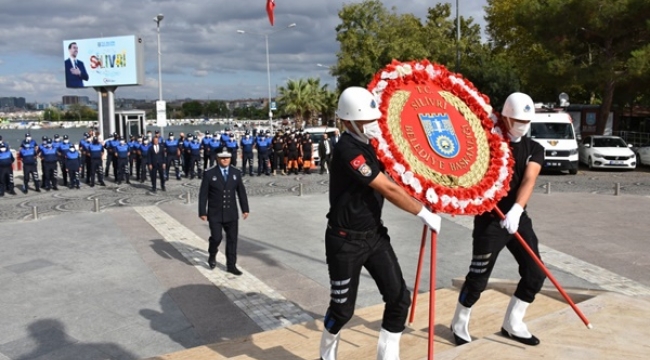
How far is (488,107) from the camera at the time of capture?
4883mm

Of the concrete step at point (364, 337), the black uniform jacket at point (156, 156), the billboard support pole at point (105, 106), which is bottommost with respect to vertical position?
the concrete step at point (364, 337)

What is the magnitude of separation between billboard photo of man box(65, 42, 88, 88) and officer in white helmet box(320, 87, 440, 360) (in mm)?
35937

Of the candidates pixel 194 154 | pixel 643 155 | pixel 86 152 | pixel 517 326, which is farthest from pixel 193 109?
pixel 517 326

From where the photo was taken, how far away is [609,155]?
2272cm

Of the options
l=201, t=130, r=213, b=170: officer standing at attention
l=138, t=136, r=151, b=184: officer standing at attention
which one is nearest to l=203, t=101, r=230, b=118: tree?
l=201, t=130, r=213, b=170: officer standing at attention

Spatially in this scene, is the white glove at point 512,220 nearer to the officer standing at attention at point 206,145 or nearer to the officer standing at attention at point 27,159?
the officer standing at attention at point 27,159

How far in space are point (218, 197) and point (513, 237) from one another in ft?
15.5

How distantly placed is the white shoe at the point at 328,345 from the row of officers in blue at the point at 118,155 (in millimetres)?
12585

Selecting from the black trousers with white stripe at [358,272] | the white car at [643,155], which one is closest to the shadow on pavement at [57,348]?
the black trousers with white stripe at [358,272]

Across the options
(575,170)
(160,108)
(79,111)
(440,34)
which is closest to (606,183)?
(575,170)

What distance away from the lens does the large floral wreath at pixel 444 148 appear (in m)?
4.03

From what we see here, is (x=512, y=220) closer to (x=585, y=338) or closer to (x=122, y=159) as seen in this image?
(x=585, y=338)

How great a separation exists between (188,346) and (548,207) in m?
10.4

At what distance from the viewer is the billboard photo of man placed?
3612 cm
